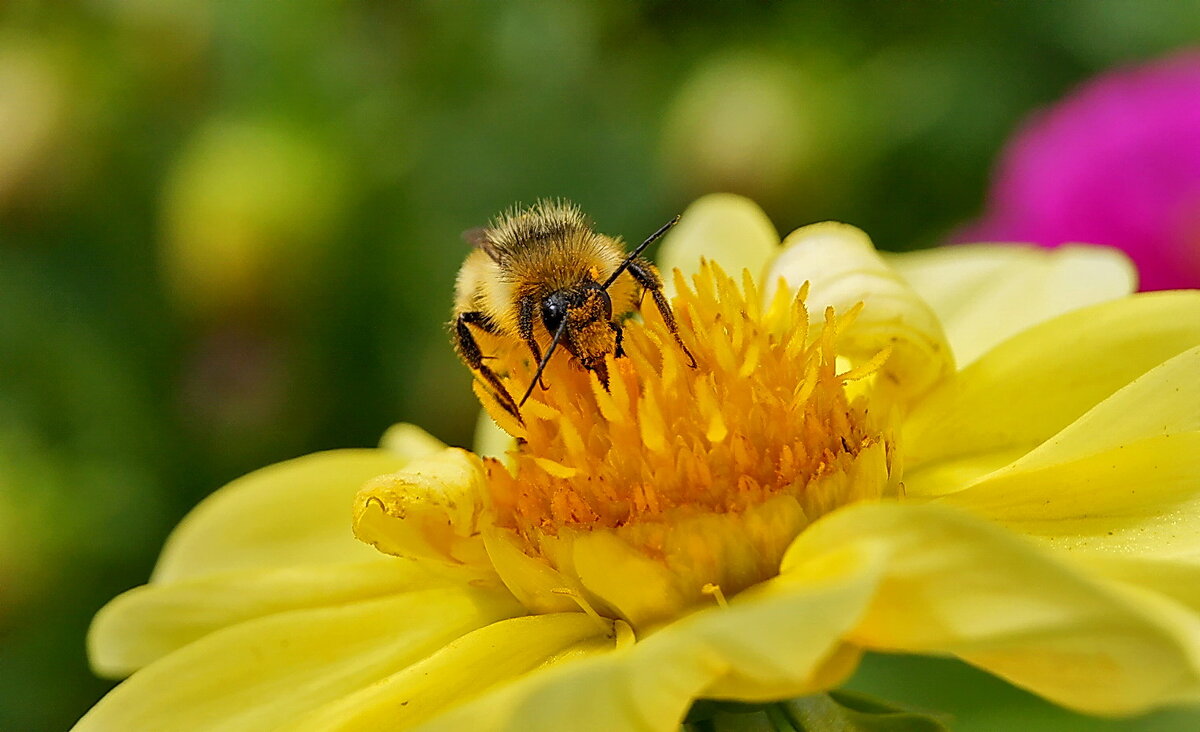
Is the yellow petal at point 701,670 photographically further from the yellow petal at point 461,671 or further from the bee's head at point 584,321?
the bee's head at point 584,321

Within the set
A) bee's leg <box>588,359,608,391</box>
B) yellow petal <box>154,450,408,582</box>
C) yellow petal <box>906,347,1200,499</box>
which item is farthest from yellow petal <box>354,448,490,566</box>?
yellow petal <box>906,347,1200,499</box>

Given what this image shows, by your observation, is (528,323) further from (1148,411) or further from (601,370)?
(1148,411)

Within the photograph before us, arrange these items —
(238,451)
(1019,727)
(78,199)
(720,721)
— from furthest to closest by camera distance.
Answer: (78,199), (238,451), (1019,727), (720,721)

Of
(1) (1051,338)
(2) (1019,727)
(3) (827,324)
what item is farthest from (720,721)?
(2) (1019,727)

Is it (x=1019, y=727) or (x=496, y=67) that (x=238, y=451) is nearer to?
(x=496, y=67)

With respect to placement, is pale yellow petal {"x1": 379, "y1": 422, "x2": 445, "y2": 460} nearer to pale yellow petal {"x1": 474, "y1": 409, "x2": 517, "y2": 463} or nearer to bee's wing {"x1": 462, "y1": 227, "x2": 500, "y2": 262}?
pale yellow petal {"x1": 474, "y1": 409, "x2": 517, "y2": 463}
